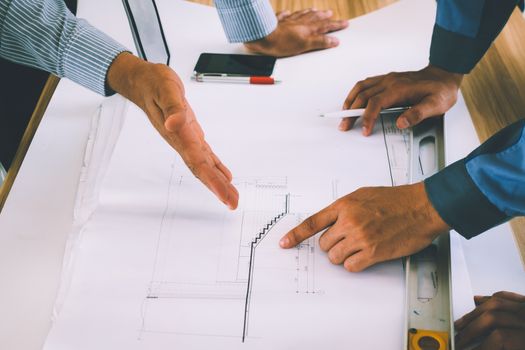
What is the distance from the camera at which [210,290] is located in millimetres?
622

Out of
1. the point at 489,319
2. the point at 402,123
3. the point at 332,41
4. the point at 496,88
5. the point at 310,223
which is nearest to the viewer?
the point at 489,319

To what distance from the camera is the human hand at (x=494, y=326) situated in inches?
22.3

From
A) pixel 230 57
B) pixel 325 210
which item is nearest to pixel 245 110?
pixel 230 57

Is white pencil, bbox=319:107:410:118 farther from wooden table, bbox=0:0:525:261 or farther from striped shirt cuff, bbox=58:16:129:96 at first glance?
striped shirt cuff, bbox=58:16:129:96

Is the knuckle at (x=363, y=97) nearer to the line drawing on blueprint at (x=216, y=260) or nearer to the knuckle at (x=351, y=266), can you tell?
the line drawing on blueprint at (x=216, y=260)

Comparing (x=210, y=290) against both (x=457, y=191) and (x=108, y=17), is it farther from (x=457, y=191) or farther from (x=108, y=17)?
(x=108, y=17)

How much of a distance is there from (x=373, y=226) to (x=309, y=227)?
0.27ft

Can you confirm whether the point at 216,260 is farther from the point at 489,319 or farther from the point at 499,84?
the point at 499,84

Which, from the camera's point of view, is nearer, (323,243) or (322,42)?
(323,243)

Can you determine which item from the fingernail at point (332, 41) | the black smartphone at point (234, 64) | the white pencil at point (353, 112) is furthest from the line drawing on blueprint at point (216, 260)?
the fingernail at point (332, 41)

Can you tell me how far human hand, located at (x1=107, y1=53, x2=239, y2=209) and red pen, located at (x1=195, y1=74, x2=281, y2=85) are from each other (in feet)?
0.47

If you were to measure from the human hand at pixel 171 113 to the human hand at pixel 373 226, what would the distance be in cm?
14

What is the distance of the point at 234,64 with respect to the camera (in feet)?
3.21

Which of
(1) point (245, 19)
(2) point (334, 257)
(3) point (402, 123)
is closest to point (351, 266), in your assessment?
(2) point (334, 257)
